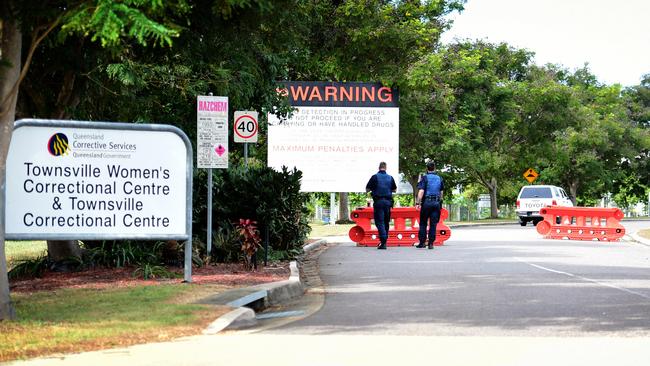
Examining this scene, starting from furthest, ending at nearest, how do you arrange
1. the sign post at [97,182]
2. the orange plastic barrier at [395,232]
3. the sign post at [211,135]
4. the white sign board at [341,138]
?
1. the white sign board at [341,138]
2. the orange plastic barrier at [395,232]
3. the sign post at [211,135]
4. the sign post at [97,182]

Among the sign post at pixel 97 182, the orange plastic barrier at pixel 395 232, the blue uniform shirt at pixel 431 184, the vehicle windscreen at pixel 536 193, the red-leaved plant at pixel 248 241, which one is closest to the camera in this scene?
the sign post at pixel 97 182

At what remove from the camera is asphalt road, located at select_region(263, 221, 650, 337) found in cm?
998

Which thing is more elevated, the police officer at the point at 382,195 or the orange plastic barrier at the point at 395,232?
the police officer at the point at 382,195

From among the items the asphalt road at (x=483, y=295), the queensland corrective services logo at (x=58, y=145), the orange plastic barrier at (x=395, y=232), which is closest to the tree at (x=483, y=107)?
the orange plastic barrier at (x=395, y=232)

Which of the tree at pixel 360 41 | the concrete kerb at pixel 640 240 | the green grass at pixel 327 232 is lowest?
the concrete kerb at pixel 640 240

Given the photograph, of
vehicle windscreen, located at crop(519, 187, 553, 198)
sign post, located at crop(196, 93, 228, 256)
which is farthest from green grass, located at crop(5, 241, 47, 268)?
vehicle windscreen, located at crop(519, 187, 553, 198)

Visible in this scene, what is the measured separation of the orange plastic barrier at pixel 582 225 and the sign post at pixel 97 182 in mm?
19456

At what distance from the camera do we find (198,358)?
812 cm

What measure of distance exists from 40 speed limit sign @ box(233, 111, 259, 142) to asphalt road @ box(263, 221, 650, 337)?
3060 mm

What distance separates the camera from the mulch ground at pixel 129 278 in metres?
13.6

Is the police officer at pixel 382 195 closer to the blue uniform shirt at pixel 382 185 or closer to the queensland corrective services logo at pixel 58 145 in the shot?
the blue uniform shirt at pixel 382 185

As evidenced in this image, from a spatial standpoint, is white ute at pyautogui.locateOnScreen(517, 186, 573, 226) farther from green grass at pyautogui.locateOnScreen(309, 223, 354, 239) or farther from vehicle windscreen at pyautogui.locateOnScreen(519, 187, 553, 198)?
green grass at pyautogui.locateOnScreen(309, 223, 354, 239)

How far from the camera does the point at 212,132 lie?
1678 cm

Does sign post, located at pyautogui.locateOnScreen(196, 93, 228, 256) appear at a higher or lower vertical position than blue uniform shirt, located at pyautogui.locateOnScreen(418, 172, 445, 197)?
higher
